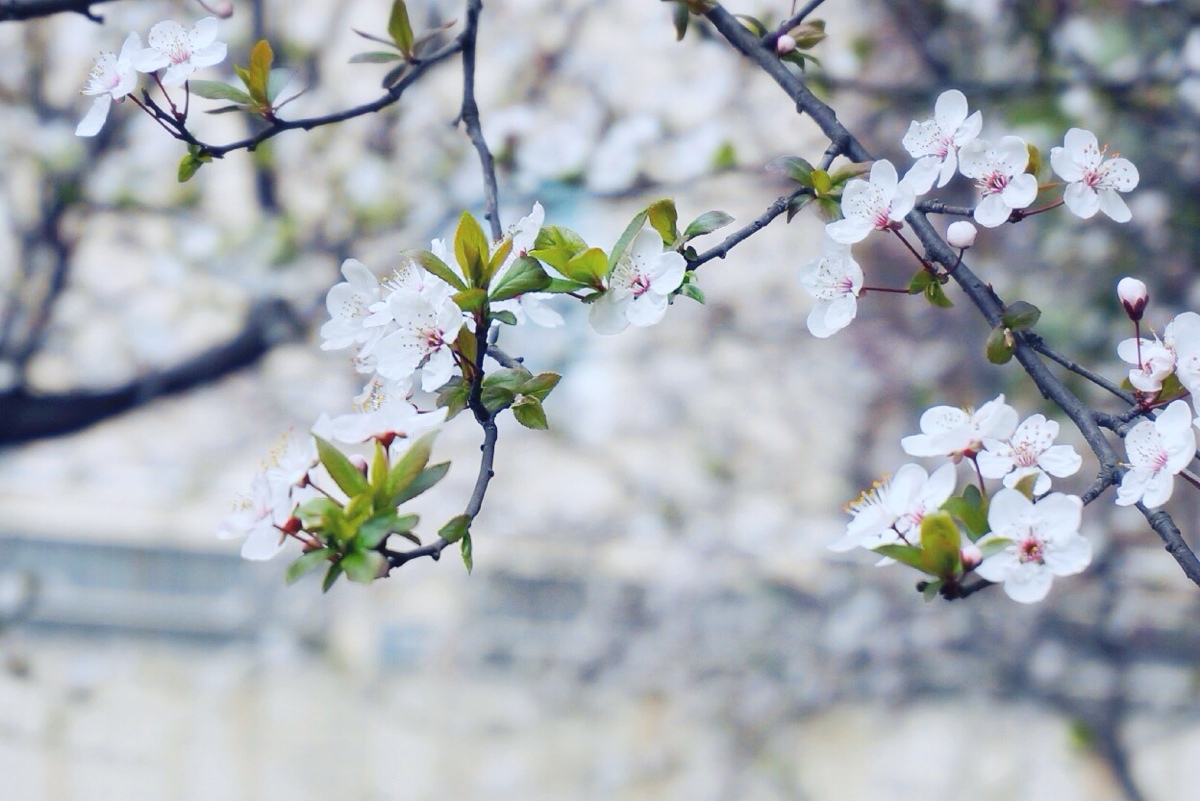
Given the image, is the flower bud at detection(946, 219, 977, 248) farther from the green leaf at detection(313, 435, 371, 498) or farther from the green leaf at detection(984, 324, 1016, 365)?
the green leaf at detection(313, 435, 371, 498)

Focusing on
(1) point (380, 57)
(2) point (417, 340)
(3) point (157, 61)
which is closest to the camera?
(2) point (417, 340)

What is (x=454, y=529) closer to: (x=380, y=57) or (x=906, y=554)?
(x=906, y=554)

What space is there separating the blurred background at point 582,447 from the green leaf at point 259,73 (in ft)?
3.38

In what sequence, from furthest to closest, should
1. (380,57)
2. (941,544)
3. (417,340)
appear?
(380,57)
(417,340)
(941,544)

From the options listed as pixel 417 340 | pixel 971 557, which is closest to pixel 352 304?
pixel 417 340

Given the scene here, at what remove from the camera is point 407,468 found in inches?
25.7

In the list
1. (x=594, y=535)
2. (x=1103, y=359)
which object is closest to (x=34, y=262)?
(x=594, y=535)

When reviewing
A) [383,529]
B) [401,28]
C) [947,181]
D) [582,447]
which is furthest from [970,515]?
[582,447]

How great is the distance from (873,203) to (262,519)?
16.8 inches

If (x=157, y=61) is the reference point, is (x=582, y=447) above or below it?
below

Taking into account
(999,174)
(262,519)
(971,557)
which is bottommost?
(262,519)

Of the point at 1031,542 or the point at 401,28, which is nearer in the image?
the point at 1031,542

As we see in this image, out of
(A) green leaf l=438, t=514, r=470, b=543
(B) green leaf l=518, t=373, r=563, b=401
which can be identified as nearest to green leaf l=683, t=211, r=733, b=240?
(B) green leaf l=518, t=373, r=563, b=401

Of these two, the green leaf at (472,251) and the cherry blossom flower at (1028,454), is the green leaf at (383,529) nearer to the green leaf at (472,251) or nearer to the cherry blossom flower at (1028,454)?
the green leaf at (472,251)
